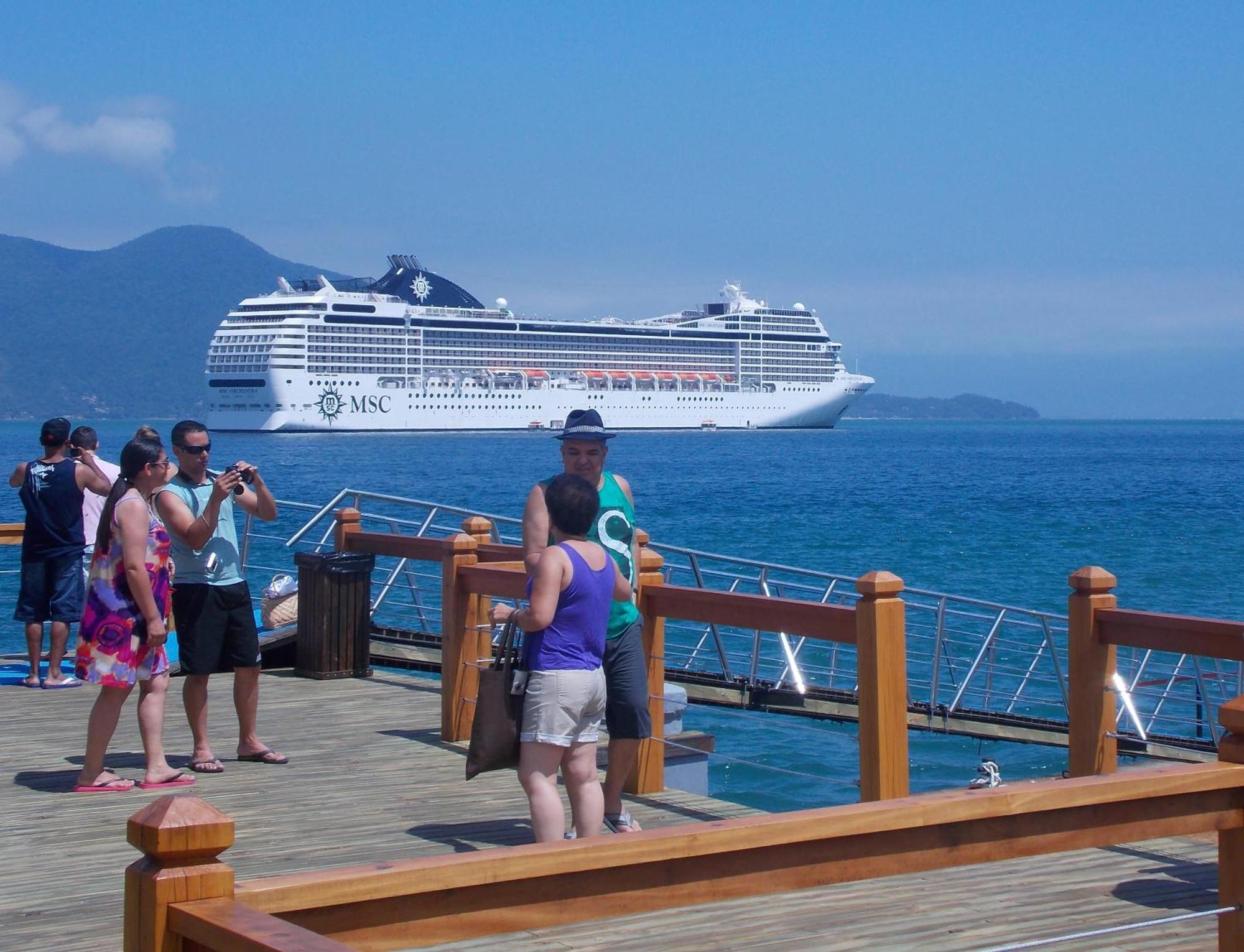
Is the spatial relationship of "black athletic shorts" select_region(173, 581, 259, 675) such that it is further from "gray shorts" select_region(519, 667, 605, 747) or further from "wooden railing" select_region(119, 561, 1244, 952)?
"wooden railing" select_region(119, 561, 1244, 952)

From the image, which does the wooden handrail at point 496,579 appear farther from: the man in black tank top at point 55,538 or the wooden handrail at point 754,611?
the man in black tank top at point 55,538

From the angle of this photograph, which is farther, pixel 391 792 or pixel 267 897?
pixel 391 792

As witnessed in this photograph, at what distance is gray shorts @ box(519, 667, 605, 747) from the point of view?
406 cm

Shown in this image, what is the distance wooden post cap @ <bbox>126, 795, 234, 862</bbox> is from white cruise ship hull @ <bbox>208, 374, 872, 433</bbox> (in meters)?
88.6

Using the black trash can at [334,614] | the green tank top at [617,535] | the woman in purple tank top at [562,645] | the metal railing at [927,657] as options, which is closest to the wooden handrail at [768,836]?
the woman in purple tank top at [562,645]

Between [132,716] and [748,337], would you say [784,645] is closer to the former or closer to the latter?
[132,716]

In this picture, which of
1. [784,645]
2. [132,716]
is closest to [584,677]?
[132,716]

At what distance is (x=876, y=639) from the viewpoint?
4605mm

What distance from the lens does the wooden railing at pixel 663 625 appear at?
4.63 metres

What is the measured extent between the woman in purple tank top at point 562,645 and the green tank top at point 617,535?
37 cm

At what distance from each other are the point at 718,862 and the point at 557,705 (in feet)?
6.08

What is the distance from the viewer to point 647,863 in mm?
2186

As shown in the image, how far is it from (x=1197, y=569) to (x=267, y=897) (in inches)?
1174

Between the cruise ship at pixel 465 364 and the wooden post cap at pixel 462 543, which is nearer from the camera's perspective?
the wooden post cap at pixel 462 543
